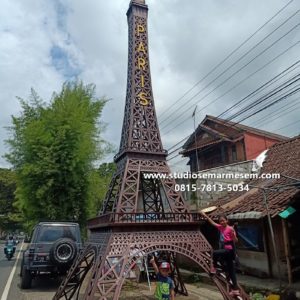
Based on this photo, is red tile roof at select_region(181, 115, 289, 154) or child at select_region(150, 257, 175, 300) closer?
child at select_region(150, 257, 175, 300)

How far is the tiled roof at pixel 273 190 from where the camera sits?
11.3 m

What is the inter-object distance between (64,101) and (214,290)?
48.1 feet

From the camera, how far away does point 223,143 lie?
26000mm

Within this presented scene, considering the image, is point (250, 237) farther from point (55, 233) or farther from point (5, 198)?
point (5, 198)

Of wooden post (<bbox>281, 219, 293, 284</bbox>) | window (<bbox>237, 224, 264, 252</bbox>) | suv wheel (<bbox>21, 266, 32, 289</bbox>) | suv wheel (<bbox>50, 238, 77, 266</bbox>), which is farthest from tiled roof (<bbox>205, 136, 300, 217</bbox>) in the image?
suv wheel (<bbox>21, 266, 32, 289</bbox>)

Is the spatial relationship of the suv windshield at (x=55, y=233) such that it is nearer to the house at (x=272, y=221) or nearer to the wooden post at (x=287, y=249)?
the house at (x=272, y=221)

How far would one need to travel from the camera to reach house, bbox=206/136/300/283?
10742 millimetres

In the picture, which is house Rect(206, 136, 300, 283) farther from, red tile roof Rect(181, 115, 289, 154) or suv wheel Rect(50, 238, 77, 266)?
red tile roof Rect(181, 115, 289, 154)

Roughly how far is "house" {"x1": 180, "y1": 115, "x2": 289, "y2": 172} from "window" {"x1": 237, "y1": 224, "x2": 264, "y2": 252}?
Answer: 451 inches

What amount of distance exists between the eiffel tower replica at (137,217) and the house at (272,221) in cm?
239

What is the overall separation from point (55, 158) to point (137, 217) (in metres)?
11.2

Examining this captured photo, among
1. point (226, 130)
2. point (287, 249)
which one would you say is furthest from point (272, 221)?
point (226, 130)

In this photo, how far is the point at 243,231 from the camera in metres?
13.6

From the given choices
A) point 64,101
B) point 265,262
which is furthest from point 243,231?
point 64,101
